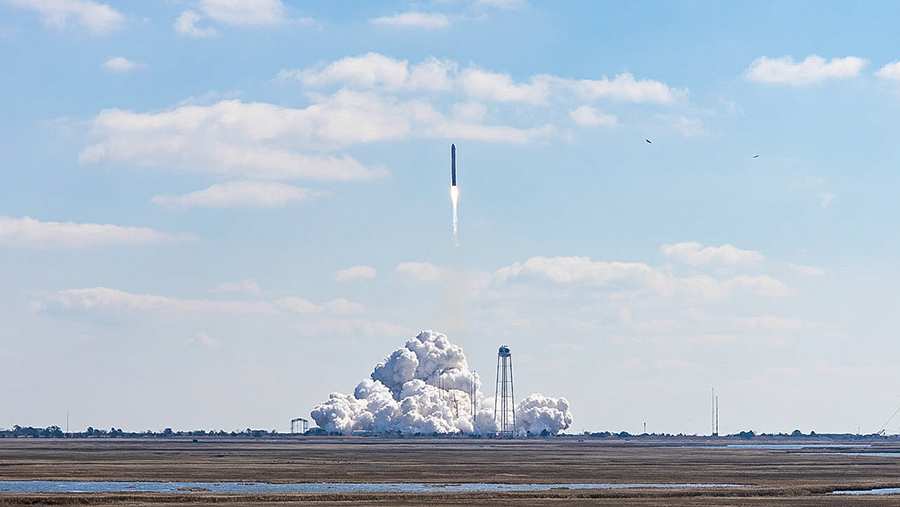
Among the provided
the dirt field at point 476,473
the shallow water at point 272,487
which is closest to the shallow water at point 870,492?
the dirt field at point 476,473

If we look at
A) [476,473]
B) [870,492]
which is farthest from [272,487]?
[870,492]

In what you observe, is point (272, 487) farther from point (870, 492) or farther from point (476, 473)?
point (870, 492)

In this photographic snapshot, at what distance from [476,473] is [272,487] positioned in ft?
93.5

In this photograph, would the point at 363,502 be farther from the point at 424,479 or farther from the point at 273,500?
the point at 424,479

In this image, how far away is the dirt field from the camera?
3792 inches

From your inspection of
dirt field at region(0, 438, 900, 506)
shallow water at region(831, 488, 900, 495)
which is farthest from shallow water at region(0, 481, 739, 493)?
shallow water at region(831, 488, 900, 495)

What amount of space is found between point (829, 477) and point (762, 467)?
792 inches

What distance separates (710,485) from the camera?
11500cm

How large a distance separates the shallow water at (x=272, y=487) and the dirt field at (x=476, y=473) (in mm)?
4511

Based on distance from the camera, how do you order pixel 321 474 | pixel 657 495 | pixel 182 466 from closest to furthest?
pixel 657 495 < pixel 321 474 < pixel 182 466

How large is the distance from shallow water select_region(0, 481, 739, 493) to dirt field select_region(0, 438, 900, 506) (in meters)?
4.51

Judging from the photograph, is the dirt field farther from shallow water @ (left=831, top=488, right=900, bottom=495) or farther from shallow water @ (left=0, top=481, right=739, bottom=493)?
shallow water @ (left=0, top=481, right=739, bottom=493)

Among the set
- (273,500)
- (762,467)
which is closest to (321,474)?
(273,500)

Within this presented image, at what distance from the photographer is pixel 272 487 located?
110 m
